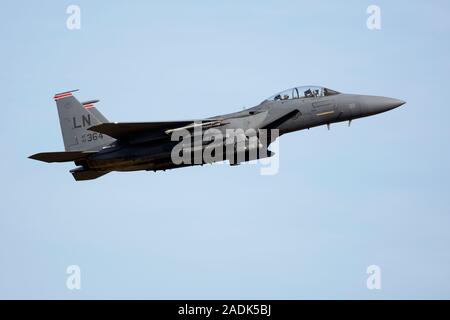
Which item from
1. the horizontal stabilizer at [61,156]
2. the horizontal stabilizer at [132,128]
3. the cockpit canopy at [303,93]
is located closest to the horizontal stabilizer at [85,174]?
the horizontal stabilizer at [61,156]

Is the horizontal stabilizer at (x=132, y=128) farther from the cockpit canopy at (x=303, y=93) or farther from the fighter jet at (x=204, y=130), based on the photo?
the cockpit canopy at (x=303, y=93)

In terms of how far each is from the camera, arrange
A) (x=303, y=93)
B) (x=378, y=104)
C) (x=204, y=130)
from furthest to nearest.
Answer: (x=303, y=93), (x=378, y=104), (x=204, y=130)

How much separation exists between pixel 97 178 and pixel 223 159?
15.1 ft

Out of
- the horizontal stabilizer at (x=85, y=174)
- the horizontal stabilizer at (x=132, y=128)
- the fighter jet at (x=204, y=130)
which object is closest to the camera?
the horizontal stabilizer at (x=132, y=128)

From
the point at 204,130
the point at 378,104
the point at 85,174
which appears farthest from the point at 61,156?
the point at 378,104

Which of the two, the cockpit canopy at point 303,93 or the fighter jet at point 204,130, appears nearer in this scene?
the fighter jet at point 204,130

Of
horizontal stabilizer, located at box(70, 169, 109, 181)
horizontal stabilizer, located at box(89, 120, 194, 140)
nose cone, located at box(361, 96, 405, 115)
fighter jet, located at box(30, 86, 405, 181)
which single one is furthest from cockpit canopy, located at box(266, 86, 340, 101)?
horizontal stabilizer, located at box(70, 169, 109, 181)

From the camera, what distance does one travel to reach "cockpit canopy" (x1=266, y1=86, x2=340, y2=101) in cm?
2717

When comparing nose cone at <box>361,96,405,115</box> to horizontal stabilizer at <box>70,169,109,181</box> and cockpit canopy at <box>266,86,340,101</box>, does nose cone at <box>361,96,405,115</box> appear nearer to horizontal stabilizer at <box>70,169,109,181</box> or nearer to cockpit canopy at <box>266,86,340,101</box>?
cockpit canopy at <box>266,86,340,101</box>

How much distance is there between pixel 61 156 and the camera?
2667cm

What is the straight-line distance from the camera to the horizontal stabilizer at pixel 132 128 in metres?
25.6

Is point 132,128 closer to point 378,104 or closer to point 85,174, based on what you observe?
point 85,174

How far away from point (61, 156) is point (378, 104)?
10018mm

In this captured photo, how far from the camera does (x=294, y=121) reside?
88.3ft
